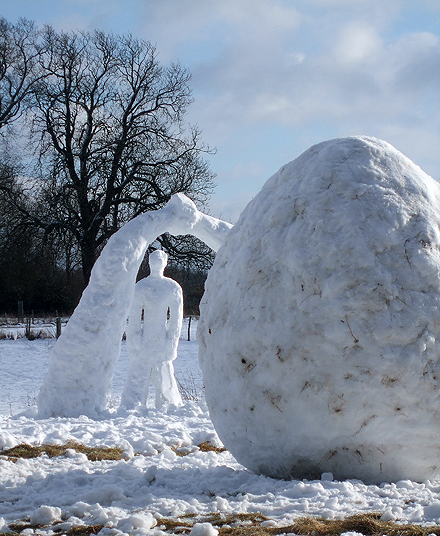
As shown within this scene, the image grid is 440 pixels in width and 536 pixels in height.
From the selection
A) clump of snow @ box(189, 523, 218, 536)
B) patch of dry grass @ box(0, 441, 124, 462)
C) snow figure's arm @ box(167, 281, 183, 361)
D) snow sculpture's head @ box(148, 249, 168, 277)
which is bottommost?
patch of dry grass @ box(0, 441, 124, 462)

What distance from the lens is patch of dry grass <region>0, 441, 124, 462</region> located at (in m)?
4.09

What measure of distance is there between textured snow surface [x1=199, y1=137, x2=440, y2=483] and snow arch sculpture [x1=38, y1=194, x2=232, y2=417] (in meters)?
3.82

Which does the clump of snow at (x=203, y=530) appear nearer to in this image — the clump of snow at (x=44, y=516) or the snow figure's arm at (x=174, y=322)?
the clump of snow at (x=44, y=516)

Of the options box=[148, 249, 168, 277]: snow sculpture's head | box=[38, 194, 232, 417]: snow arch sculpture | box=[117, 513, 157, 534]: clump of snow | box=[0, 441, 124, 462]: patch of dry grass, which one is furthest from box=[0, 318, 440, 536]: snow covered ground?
box=[148, 249, 168, 277]: snow sculpture's head

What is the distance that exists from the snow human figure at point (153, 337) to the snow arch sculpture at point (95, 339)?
77cm

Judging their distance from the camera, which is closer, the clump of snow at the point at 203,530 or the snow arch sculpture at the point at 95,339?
the clump of snow at the point at 203,530

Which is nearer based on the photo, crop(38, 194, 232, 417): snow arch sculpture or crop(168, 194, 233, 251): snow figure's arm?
crop(38, 194, 232, 417): snow arch sculpture

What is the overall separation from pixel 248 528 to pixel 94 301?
16.2 ft

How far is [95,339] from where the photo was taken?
6789mm

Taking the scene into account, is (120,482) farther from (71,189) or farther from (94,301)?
(71,189)

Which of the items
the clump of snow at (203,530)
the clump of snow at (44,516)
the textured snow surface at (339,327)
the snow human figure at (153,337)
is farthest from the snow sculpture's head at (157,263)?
the clump of snow at (203,530)

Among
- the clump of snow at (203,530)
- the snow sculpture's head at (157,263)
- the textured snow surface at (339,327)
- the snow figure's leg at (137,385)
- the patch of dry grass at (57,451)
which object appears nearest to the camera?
the clump of snow at (203,530)

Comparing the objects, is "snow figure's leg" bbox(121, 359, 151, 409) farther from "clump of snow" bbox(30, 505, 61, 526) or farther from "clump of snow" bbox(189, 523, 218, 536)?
"clump of snow" bbox(189, 523, 218, 536)

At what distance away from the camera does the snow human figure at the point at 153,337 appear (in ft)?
25.8
